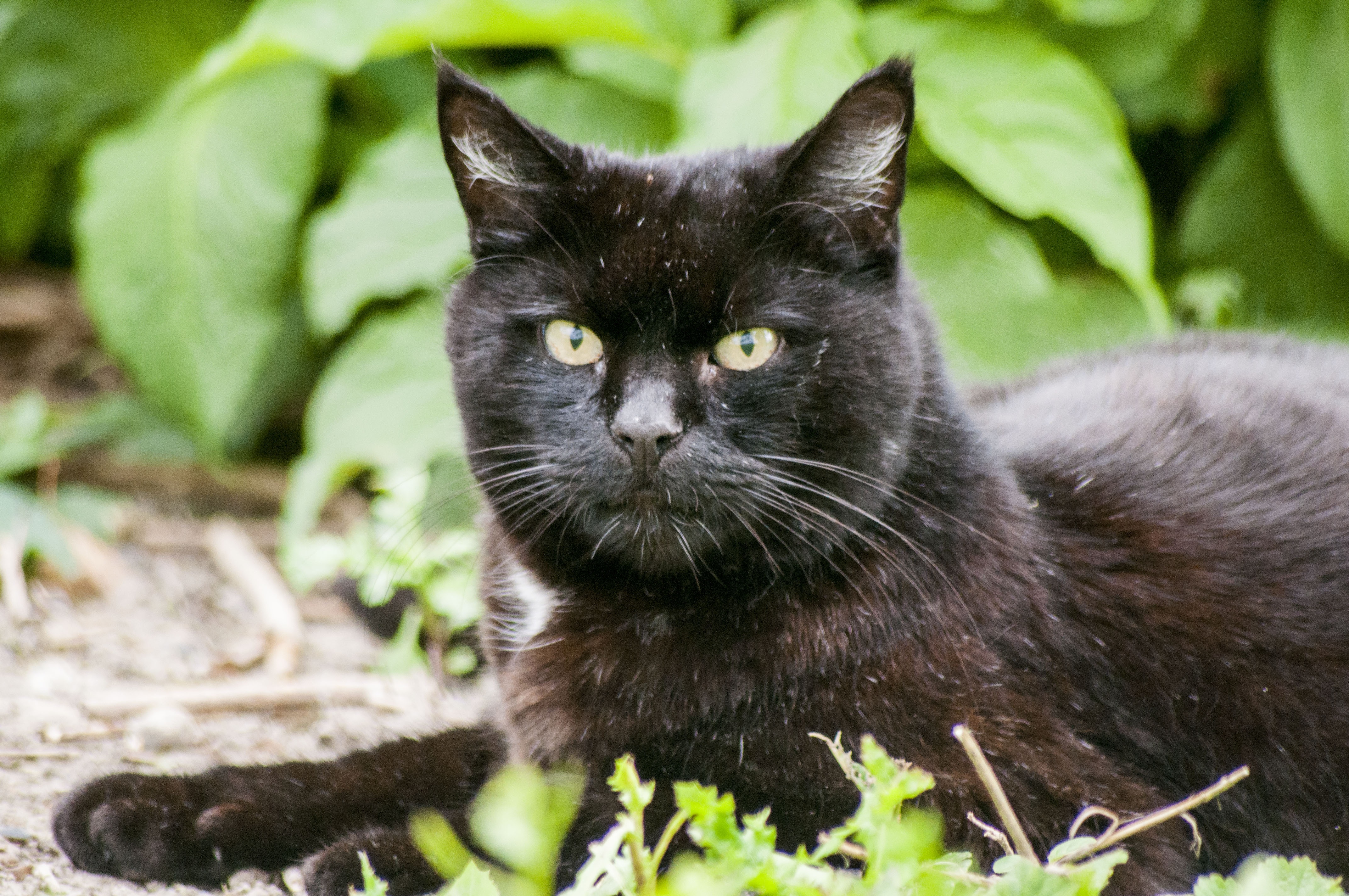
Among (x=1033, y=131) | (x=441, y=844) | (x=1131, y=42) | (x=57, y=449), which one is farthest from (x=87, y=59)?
(x=441, y=844)

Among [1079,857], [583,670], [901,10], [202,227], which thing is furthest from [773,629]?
[202,227]

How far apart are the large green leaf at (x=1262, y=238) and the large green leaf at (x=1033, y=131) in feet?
1.40

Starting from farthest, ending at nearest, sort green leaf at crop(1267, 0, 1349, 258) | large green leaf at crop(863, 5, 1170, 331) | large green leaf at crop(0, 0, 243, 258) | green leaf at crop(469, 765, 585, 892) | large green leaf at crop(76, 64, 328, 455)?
1. large green leaf at crop(0, 0, 243, 258)
2. large green leaf at crop(76, 64, 328, 455)
3. green leaf at crop(1267, 0, 1349, 258)
4. large green leaf at crop(863, 5, 1170, 331)
5. green leaf at crop(469, 765, 585, 892)

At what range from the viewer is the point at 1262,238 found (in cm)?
254

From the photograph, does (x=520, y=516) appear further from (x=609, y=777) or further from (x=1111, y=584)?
(x=1111, y=584)

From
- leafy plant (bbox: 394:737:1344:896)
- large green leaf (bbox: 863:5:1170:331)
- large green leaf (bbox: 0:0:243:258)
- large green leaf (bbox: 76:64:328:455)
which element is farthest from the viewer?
large green leaf (bbox: 0:0:243:258)

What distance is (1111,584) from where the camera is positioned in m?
1.35

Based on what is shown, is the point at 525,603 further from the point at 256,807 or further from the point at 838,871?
the point at 838,871

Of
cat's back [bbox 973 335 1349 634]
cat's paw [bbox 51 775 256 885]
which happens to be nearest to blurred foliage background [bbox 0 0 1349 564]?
cat's back [bbox 973 335 1349 634]

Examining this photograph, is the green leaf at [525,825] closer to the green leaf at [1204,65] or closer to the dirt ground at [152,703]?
the dirt ground at [152,703]

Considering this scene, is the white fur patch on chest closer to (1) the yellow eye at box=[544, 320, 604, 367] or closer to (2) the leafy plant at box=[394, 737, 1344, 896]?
(1) the yellow eye at box=[544, 320, 604, 367]

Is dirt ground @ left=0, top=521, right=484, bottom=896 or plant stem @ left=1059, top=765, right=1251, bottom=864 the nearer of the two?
plant stem @ left=1059, top=765, right=1251, bottom=864

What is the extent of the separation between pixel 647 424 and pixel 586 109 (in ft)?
4.27

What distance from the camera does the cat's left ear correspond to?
1.25 meters
